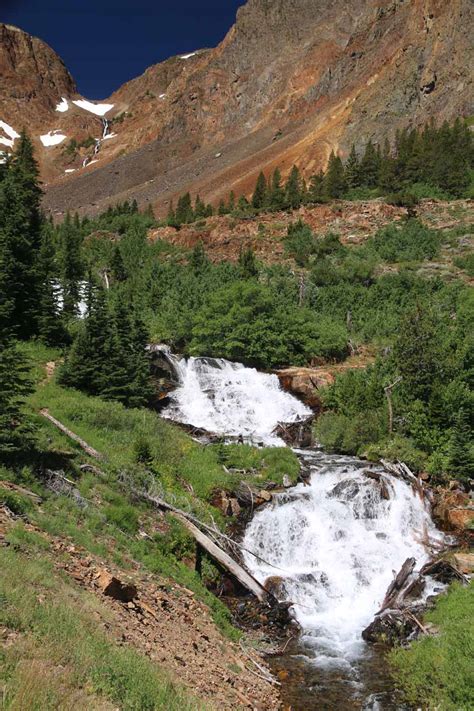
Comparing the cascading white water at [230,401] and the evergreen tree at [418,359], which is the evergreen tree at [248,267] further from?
the evergreen tree at [418,359]

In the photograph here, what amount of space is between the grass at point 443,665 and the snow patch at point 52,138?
564ft

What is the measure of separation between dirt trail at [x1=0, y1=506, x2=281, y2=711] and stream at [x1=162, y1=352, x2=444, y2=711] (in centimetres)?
94

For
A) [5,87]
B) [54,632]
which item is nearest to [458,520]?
[54,632]

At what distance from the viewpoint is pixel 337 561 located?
46.4ft

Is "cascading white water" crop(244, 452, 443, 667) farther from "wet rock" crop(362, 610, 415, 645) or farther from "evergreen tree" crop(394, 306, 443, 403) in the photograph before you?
"evergreen tree" crop(394, 306, 443, 403)

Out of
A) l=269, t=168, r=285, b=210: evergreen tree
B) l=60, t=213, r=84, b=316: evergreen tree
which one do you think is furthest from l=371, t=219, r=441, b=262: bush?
l=60, t=213, r=84, b=316: evergreen tree

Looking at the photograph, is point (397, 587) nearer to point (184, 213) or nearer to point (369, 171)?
point (184, 213)

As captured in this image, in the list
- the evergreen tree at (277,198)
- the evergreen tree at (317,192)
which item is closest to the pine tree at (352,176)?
the evergreen tree at (317,192)

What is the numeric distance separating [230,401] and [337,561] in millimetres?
12368

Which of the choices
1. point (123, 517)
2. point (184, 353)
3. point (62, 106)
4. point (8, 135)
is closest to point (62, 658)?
point (123, 517)

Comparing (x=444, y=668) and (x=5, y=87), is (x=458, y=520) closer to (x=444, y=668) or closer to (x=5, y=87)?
(x=444, y=668)

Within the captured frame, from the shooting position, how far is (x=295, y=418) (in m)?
24.8

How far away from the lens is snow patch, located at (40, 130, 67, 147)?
159 metres

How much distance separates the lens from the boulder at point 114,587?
834cm
